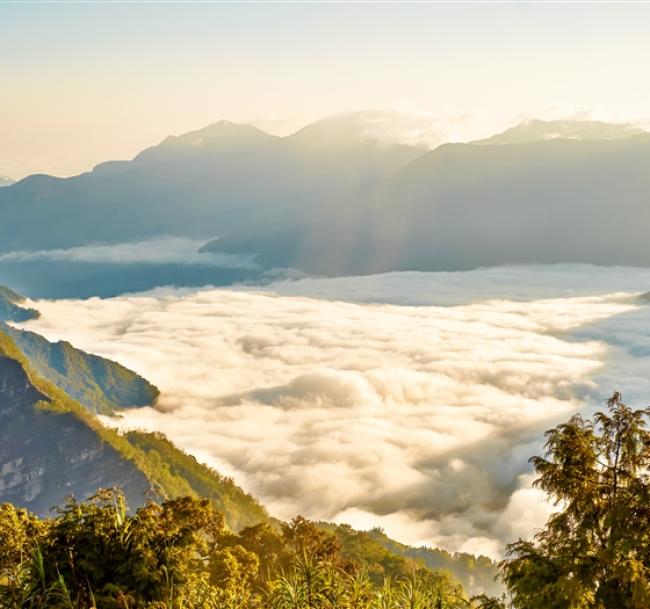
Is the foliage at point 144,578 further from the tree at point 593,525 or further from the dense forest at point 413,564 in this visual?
the tree at point 593,525

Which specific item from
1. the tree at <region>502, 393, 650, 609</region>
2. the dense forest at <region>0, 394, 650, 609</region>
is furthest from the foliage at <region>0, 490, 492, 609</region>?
the tree at <region>502, 393, 650, 609</region>

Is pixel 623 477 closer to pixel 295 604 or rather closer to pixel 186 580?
pixel 295 604

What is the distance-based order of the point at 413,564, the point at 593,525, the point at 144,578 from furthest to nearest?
the point at 593,525 < the point at 144,578 < the point at 413,564

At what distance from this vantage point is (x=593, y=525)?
20.9 metres

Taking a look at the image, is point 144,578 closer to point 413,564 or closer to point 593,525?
point 413,564

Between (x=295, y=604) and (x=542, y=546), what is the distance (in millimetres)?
9113

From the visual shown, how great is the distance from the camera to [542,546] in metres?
22.3

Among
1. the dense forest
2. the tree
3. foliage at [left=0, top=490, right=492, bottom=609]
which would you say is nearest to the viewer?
foliage at [left=0, top=490, right=492, bottom=609]

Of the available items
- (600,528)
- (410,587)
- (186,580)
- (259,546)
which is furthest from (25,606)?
(259,546)

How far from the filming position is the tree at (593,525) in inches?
774

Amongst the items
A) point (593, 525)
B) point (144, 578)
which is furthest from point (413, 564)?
point (144, 578)

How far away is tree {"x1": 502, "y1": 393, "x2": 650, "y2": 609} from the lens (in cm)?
1967

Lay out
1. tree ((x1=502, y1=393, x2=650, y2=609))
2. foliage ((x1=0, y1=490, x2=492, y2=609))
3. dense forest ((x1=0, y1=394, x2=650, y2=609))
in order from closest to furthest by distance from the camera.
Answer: foliage ((x1=0, y1=490, x2=492, y2=609)), dense forest ((x1=0, y1=394, x2=650, y2=609)), tree ((x1=502, y1=393, x2=650, y2=609))

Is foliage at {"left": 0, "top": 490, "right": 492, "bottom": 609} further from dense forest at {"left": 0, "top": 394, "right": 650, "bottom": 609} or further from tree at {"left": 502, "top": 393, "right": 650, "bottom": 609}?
tree at {"left": 502, "top": 393, "right": 650, "bottom": 609}
